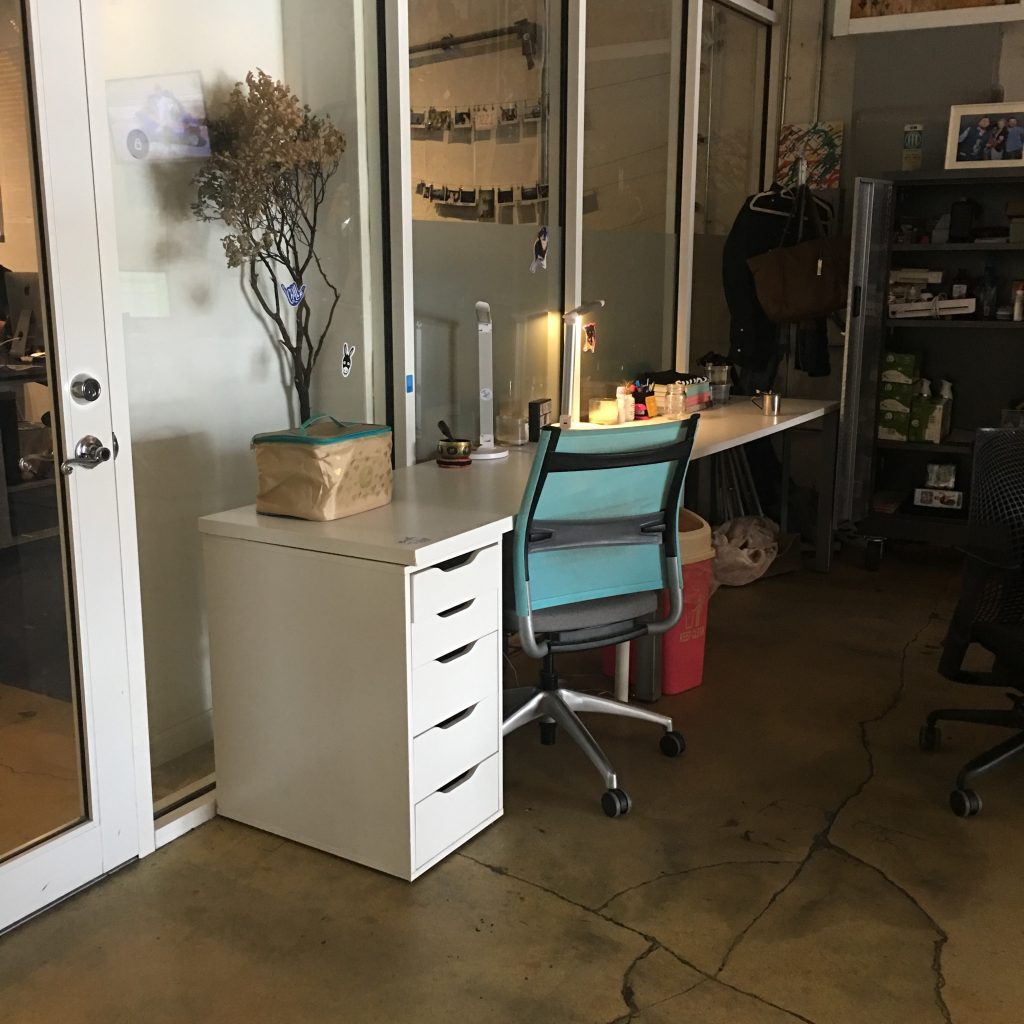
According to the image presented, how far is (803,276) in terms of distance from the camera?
192 inches

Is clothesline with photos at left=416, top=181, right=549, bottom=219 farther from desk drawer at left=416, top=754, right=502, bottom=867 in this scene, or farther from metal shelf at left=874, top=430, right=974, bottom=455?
metal shelf at left=874, top=430, right=974, bottom=455

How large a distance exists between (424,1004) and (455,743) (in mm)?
615

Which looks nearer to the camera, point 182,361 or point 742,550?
point 182,361

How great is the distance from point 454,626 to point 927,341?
3.73 meters

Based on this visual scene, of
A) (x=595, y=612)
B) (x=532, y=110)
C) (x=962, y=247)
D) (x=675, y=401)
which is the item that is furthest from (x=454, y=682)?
(x=962, y=247)

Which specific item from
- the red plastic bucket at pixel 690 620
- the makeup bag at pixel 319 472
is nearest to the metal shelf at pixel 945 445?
the red plastic bucket at pixel 690 620

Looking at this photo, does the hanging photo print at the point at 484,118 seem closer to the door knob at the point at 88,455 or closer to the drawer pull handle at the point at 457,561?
the drawer pull handle at the point at 457,561

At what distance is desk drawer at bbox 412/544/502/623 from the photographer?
231 centimetres

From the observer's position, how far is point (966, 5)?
4836 millimetres

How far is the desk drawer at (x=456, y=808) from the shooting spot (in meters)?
2.40

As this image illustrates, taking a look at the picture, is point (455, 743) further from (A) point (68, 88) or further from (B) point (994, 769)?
(A) point (68, 88)

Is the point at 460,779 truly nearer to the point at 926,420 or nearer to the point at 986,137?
the point at 926,420

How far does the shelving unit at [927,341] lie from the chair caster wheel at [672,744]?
88.5 inches

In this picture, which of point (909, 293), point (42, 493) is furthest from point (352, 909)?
point (909, 293)
